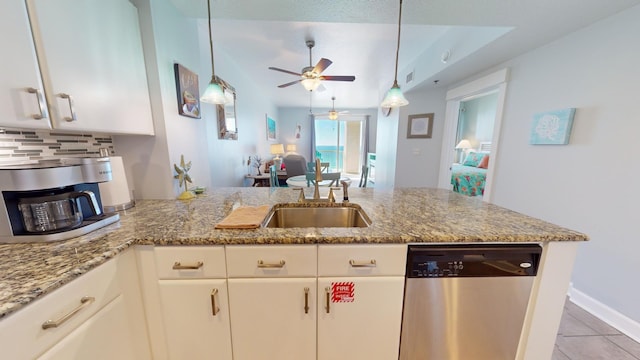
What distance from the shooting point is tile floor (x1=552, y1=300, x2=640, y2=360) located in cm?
132

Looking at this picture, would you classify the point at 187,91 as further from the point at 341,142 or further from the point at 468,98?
the point at 341,142

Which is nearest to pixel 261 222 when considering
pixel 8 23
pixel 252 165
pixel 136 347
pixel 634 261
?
pixel 136 347

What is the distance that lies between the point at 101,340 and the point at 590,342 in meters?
2.75

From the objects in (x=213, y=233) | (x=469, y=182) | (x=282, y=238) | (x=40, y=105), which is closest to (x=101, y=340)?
(x=213, y=233)

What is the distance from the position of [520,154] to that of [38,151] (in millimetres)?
3768

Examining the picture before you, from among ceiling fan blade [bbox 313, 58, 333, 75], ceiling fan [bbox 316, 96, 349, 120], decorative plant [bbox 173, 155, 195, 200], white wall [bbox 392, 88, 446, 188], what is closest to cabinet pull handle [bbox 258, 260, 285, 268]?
decorative plant [bbox 173, 155, 195, 200]

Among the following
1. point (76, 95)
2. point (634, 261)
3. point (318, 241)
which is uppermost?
point (76, 95)

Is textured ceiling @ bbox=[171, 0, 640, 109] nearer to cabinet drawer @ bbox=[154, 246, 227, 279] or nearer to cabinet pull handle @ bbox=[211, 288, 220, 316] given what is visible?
cabinet drawer @ bbox=[154, 246, 227, 279]

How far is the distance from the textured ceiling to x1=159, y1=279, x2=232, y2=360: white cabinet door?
1790 mm

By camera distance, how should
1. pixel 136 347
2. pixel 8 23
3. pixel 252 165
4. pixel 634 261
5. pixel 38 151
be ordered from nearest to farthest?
pixel 8 23 → pixel 136 347 → pixel 38 151 → pixel 634 261 → pixel 252 165

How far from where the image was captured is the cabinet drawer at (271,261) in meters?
0.92

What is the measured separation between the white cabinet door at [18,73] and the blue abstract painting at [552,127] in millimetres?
3314

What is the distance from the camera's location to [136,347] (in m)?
0.93

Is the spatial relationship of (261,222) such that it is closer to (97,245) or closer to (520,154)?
(97,245)
